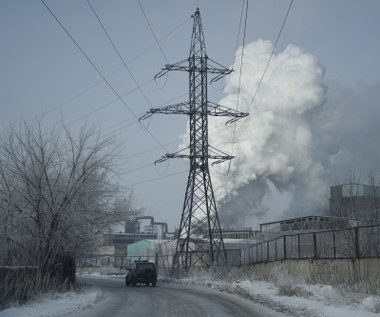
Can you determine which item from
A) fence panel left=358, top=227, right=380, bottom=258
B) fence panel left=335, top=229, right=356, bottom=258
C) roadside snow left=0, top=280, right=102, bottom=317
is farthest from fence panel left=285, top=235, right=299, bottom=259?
roadside snow left=0, top=280, right=102, bottom=317

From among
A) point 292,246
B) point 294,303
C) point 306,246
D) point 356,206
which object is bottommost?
point 294,303

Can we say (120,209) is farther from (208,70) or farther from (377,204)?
(377,204)

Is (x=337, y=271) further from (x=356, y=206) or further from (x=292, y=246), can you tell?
(x=356, y=206)

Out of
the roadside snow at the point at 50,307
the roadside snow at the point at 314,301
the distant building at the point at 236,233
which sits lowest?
the roadside snow at the point at 50,307

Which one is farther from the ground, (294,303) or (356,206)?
(356,206)

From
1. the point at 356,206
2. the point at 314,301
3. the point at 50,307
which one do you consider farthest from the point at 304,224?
the point at 50,307

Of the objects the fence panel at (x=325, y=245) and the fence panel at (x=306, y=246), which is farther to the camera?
the fence panel at (x=306, y=246)

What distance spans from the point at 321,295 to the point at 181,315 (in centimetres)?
605

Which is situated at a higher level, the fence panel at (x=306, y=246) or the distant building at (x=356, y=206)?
the distant building at (x=356, y=206)

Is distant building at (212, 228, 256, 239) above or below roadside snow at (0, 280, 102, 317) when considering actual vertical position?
above

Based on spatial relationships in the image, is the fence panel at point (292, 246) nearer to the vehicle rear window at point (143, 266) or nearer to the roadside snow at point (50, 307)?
the vehicle rear window at point (143, 266)

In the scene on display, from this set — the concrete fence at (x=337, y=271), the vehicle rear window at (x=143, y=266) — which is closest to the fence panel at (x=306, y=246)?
the concrete fence at (x=337, y=271)

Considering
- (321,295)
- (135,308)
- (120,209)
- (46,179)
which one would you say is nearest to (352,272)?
(321,295)

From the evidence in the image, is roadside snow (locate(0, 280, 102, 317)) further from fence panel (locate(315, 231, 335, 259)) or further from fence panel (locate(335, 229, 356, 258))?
fence panel (locate(335, 229, 356, 258))
